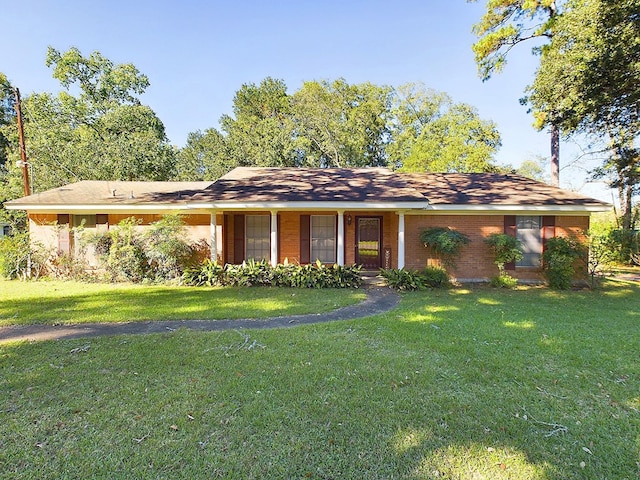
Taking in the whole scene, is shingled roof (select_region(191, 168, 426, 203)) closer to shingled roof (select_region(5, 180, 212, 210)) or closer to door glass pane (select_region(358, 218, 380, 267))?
door glass pane (select_region(358, 218, 380, 267))

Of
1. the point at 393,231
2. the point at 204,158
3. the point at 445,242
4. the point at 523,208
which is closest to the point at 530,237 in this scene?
the point at 523,208

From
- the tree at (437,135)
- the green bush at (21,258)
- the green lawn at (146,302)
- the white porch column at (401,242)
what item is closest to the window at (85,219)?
the green bush at (21,258)

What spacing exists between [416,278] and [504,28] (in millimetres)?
12946

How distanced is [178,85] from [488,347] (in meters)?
19.7

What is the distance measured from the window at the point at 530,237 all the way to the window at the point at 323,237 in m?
6.36

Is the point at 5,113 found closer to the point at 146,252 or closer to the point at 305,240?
the point at 146,252

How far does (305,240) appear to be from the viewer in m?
12.0

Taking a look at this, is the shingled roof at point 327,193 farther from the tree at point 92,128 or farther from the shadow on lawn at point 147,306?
the tree at point 92,128

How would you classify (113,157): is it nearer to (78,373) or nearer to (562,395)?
(78,373)

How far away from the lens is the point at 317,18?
1348cm

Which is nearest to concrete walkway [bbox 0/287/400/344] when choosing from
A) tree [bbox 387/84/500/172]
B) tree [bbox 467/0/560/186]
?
tree [bbox 467/0/560/186]

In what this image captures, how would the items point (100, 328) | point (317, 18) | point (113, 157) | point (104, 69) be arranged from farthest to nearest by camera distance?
point (104, 69), point (113, 157), point (317, 18), point (100, 328)

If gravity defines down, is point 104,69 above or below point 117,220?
above

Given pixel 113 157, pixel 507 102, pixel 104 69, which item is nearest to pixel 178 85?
pixel 113 157
